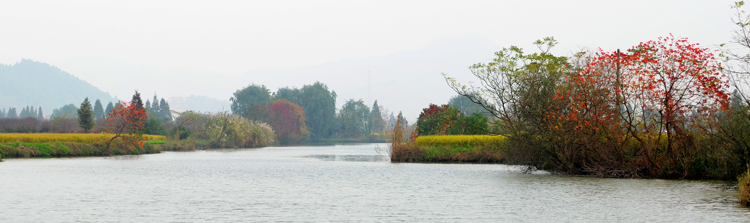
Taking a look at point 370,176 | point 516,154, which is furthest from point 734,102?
point 370,176

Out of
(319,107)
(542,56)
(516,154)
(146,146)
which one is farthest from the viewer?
(319,107)

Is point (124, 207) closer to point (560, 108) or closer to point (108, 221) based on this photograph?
point (108, 221)

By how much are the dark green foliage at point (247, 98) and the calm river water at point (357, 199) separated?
334 ft

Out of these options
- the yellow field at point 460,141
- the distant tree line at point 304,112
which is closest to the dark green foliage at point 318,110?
the distant tree line at point 304,112

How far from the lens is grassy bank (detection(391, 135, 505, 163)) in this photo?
117 ft

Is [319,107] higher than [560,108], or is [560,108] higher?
[319,107]

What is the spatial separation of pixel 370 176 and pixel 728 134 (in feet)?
40.4

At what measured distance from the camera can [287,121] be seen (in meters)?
110

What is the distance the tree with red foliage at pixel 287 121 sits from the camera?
347 ft

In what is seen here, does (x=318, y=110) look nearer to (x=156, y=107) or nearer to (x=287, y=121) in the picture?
(x=287, y=121)

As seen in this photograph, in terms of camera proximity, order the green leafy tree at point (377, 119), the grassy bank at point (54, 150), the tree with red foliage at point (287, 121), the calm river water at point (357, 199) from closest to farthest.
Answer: the calm river water at point (357, 199) < the grassy bank at point (54, 150) < the tree with red foliage at point (287, 121) < the green leafy tree at point (377, 119)

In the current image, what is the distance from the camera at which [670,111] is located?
21766 mm

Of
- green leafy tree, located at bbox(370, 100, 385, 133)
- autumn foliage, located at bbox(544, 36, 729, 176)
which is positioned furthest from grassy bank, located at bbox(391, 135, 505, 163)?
green leafy tree, located at bbox(370, 100, 385, 133)

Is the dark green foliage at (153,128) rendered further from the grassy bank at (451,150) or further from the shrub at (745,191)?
the shrub at (745,191)
